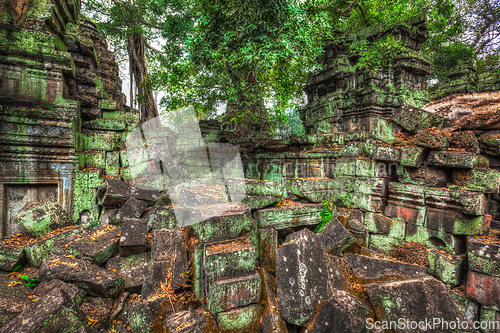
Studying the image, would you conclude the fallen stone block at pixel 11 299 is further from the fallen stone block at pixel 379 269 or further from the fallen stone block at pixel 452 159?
the fallen stone block at pixel 452 159

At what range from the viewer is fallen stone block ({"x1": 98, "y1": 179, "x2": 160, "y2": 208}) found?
118 inches

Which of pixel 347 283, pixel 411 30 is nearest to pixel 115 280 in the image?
pixel 347 283

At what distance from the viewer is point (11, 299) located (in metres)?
1.92

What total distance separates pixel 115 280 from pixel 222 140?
21.5ft

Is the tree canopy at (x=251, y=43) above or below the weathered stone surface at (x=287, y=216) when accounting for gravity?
above

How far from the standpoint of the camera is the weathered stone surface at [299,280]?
163 cm

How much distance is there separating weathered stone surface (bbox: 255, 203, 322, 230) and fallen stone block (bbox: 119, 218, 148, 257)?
134 cm

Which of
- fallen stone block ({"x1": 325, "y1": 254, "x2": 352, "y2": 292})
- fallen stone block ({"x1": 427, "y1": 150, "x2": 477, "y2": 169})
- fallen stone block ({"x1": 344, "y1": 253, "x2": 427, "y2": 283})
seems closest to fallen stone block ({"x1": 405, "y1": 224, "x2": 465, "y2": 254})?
fallen stone block ({"x1": 427, "y1": 150, "x2": 477, "y2": 169})

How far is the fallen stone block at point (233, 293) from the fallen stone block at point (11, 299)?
1.70 meters

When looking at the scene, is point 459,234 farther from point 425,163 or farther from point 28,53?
point 28,53

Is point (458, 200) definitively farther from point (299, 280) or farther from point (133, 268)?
point (133, 268)

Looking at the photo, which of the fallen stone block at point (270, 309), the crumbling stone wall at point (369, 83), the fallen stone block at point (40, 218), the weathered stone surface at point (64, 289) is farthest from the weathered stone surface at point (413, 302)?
the crumbling stone wall at point (369, 83)

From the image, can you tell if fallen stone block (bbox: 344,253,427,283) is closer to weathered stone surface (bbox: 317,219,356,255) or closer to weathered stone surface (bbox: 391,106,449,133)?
weathered stone surface (bbox: 317,219,356,255)

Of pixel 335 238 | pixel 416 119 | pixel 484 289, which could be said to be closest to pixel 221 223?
pixel 335 238
